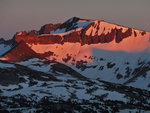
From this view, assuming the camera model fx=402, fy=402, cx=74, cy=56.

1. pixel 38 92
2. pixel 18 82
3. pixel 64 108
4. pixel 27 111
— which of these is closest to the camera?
pixel 27 111

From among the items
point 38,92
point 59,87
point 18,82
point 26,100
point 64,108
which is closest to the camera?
point 64,108

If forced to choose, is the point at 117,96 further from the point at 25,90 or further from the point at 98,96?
the point at 25,90

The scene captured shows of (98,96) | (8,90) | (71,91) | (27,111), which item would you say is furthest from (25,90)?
(27,111)

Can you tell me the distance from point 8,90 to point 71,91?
76.3 feet

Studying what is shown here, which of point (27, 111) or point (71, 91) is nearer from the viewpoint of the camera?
point (27, 111)

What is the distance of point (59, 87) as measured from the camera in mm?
155250

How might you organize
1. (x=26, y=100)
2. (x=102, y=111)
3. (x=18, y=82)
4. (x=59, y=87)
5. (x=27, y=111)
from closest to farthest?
1. (x=27, y=111)
2. (x=102, y=111)
3. (x=26, y=100)
4. (x=59, y=87)
5. (x=18, y=82)

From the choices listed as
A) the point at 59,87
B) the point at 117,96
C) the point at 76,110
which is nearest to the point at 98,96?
the point at 117,96

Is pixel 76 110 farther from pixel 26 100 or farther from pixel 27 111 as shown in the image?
pixel 26 100

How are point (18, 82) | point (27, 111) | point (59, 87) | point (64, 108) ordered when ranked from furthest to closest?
1. point (18, 82)
2. point (59, 87)
3. point (64, 108)
4. point (27, 111)

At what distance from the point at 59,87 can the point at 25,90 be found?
14546 mm

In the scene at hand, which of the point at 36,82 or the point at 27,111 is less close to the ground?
the point at 36,82

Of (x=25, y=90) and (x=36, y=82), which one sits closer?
(x=25, y=90)

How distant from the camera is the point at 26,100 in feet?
392
